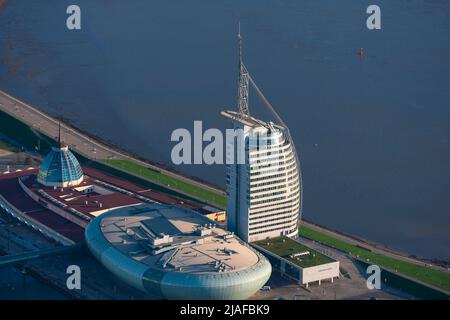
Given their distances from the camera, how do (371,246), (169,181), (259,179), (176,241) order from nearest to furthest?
(176,241)
(259,179)
(371,246)
(169,181)

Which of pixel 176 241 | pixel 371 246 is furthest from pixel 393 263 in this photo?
pixel 176 241

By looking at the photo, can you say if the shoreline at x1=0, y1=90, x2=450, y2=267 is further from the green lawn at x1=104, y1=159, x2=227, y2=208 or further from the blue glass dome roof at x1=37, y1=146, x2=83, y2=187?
the blue glass dome roof at x1=37, y1=146, x2=83, y2=187

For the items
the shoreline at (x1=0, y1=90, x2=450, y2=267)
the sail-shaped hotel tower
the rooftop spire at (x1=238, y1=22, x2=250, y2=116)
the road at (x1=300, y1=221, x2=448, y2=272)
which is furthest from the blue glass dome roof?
the road at (x1=300, y1=221, x2=448, y2=272)

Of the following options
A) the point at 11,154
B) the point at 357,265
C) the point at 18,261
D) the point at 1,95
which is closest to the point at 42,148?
the point at 11,154

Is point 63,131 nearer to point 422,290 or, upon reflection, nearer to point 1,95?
point 1,95

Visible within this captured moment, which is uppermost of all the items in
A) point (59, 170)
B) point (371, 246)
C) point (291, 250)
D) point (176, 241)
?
point (59, 170)

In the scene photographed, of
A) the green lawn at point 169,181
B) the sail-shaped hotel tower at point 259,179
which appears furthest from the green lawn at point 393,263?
the green lawn at point 169,181

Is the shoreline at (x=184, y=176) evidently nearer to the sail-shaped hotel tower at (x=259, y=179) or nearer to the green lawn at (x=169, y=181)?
the green lawn at (x=169, y=181)

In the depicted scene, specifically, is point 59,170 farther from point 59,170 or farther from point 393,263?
point 393,263
